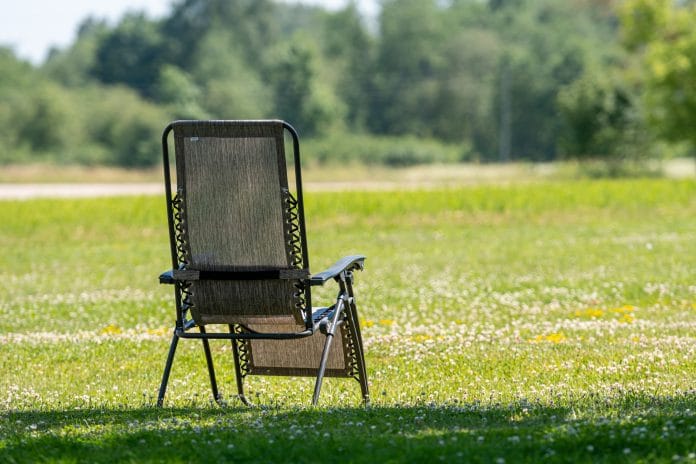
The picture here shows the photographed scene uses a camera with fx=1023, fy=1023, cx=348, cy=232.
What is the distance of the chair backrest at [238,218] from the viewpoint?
5367 mm

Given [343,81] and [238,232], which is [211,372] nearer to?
[238,232]

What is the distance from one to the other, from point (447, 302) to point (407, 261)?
4957 mm

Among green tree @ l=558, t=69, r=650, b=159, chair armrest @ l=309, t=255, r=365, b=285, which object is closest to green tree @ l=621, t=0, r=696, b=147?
green tree @ l=558, t=69, r=650, b=159

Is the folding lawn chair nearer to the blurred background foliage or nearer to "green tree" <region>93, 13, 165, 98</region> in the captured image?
the blurred background foliage

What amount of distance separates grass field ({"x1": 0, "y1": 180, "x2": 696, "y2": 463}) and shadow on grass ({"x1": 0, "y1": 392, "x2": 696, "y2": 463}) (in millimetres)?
14

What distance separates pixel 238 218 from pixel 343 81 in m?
98.2

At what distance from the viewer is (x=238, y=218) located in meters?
5.47

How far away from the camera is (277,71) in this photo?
91.3m

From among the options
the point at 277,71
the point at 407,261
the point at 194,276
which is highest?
the point at 277,71

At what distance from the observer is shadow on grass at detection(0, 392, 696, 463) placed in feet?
13.4

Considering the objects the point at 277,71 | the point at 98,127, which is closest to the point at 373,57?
the point at 277,71

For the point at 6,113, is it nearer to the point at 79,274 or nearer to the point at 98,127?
the point at 98,127

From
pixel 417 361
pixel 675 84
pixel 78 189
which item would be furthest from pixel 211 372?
pixel 78 189

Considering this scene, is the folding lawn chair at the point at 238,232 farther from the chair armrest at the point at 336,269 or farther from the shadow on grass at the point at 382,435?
the shadow on grass at the point at 382,435
